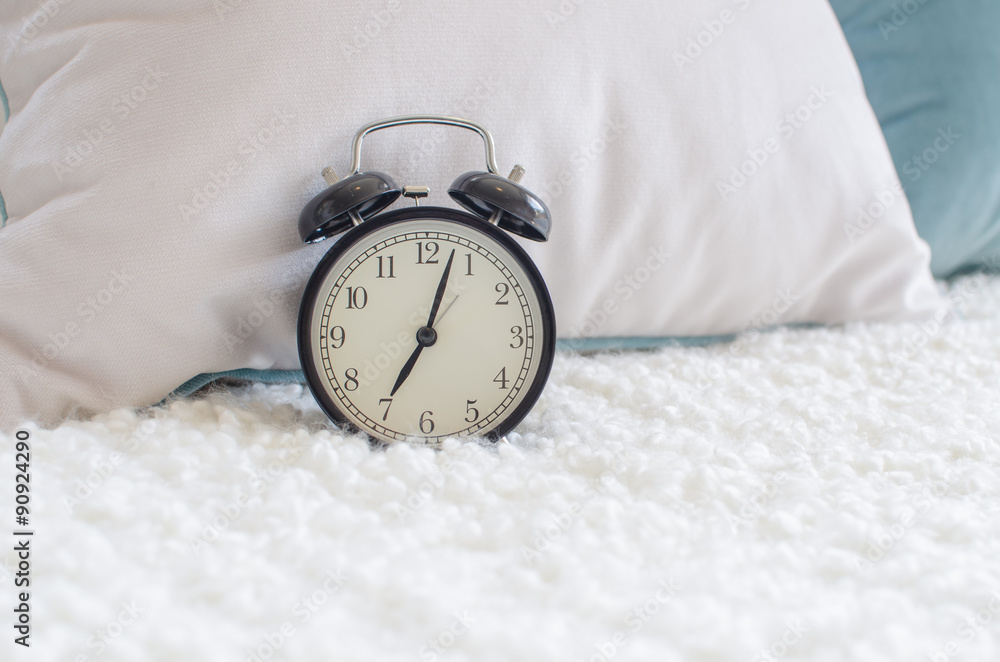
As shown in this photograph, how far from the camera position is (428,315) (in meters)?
0.69

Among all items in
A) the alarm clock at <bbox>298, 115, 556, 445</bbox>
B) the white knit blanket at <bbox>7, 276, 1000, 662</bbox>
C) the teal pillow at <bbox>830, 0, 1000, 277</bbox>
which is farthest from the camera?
the teal pillow at <bbox>830, 0, 1000, 277</bbox>

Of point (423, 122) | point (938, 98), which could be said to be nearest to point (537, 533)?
point (423, 122)

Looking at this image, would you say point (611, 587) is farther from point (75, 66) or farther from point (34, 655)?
point (75, 66)

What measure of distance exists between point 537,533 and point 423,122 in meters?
0.40

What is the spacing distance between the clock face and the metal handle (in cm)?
7

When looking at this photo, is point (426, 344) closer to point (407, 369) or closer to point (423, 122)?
point (407, 369)

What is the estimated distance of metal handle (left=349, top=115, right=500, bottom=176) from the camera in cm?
69

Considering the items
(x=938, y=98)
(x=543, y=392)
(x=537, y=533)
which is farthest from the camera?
(x=938, y=98)

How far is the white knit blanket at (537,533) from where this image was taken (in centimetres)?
41

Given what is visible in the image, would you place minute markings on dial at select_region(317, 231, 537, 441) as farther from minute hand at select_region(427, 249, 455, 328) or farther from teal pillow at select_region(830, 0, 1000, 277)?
teal pillow at select_region(830, 0, 1000, 277)

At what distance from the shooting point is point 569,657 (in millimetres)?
400


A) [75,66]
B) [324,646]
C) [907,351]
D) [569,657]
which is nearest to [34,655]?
[324,646]

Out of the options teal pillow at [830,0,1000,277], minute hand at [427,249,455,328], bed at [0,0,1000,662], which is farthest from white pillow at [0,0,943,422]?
teal pillow at [830,0,1000,277]

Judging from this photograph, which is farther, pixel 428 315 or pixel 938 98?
pixel 938 98
